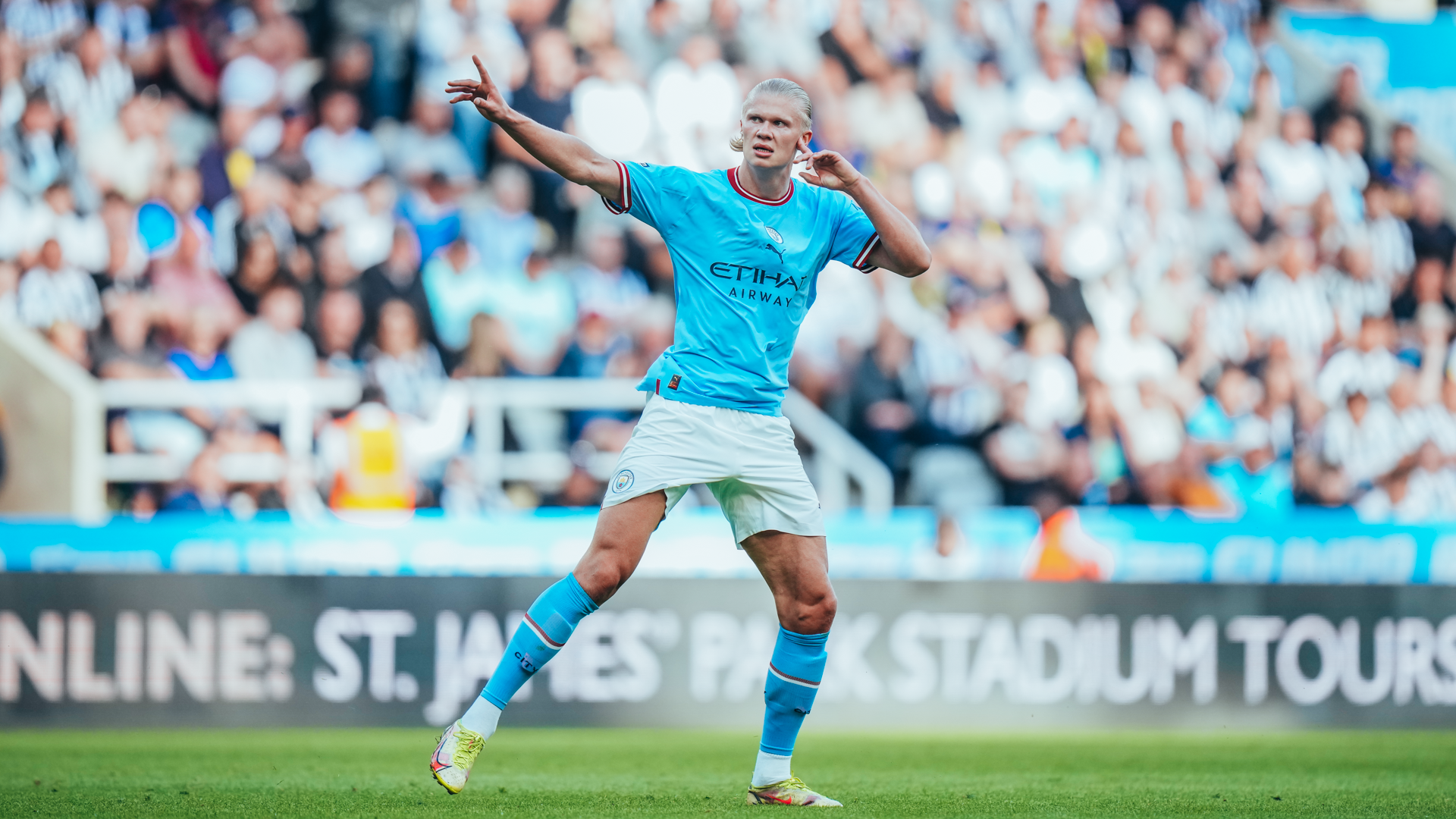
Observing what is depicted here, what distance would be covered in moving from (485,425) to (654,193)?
5.24 m

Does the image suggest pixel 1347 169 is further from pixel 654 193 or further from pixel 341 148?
pixel 654 193

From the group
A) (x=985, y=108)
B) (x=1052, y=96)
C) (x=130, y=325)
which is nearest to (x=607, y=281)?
(x=130, y=325)

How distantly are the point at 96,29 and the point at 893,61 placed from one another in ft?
20.6

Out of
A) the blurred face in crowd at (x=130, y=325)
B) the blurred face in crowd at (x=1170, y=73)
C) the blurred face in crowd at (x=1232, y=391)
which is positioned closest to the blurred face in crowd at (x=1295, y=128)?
the blurred face in crowd at (x=1170, y=73)

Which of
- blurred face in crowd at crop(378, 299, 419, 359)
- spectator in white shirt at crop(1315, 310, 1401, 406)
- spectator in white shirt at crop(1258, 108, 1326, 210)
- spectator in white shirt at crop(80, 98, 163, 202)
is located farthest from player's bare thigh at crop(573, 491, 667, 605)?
spectator in white shirt at crop(1258, 108, 1326, 210)

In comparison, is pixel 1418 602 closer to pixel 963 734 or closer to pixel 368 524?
pixel 963 734

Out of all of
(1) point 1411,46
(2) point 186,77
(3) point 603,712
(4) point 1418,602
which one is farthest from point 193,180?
(1) point 1411,46

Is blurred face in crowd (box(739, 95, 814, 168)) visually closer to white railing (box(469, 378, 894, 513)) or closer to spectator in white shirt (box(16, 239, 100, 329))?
white railing (box(469, 378, 894, 513))

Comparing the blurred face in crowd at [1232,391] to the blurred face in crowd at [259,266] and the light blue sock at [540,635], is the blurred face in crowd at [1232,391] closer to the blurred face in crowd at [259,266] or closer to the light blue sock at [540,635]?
the blurred face in crowd at [259,266]

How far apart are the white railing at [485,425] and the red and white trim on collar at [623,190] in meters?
4.99

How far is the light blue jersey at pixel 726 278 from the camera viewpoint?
223 inches

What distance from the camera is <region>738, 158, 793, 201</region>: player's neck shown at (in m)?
5.70

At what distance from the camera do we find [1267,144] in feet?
47.9

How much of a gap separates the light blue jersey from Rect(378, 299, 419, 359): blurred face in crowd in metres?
5.40
